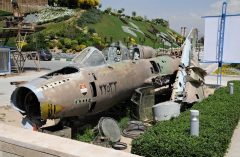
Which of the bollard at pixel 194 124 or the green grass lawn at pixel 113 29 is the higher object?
the green grass lawn at pixel 113 29

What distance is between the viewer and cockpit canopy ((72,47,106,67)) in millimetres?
12391

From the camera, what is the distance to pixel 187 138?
8.52 m

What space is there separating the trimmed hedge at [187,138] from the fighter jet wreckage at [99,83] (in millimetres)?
2705

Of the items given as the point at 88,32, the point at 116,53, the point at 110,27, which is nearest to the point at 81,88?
the point at 116,53

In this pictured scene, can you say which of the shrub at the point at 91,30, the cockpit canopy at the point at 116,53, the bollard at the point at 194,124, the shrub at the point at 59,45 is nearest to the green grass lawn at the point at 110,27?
the shrub at the point at 91,30

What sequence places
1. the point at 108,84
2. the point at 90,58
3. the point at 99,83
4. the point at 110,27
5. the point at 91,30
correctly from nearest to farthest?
the point at 99,83
the point at 108,84
the point at 90,58
the point at 91,30
the point at 110,27

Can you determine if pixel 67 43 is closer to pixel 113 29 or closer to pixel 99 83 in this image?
pixel 113 29

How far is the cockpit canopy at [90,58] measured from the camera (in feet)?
40.7

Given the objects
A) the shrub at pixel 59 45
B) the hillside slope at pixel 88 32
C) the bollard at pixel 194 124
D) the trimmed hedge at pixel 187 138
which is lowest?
the trimmed hedge at pixel 187 138

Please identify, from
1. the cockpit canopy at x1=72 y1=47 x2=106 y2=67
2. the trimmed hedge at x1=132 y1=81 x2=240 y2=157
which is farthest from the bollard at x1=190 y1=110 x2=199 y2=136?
the cockpit canopy at x1=72 y1=47 x2=106 y2=67

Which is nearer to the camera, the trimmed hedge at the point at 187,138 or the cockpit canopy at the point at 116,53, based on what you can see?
the trimmed hedge at the point at 187,138

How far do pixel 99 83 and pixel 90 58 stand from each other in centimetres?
117

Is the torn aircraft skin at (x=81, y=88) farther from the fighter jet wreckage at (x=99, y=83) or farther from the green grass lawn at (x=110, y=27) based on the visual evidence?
the green grass lawn at (x=110, y=27)

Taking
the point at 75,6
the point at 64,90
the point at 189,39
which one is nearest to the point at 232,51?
the point at 189,39
